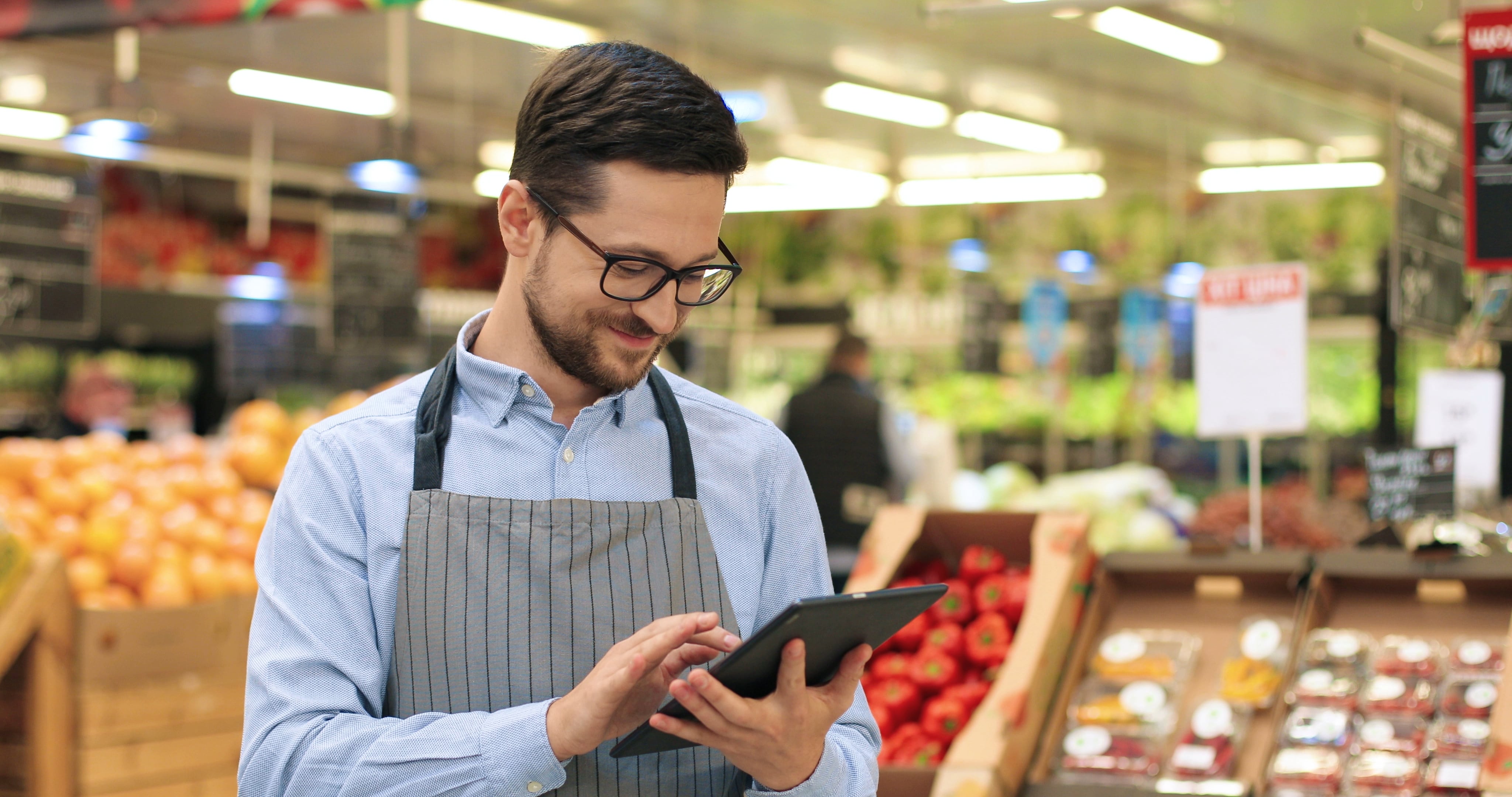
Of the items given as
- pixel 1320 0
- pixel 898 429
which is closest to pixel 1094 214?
pixel 1320 0

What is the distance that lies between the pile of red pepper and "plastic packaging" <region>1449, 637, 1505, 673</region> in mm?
869

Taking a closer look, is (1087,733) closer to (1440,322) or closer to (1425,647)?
(1425,647)

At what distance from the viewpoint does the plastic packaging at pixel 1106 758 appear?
2.65 m

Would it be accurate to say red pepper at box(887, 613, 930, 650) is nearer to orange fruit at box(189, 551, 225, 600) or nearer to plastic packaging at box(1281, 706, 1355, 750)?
plastic packaging at box(1281, 706, 1355, 750)

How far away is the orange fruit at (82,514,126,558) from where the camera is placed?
3842 millimetres

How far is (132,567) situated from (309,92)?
18.1 ft

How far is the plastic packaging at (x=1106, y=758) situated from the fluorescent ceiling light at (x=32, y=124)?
8.72m

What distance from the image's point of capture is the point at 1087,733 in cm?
276

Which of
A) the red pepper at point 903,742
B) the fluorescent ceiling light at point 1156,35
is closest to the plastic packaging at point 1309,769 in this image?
the red pepper at point 903,742

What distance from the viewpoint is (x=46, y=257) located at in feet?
19.5

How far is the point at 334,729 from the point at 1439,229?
150 inches

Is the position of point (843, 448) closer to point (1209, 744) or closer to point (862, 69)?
point (1209, 744)

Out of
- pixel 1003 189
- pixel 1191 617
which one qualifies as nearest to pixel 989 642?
pixel 1191 617

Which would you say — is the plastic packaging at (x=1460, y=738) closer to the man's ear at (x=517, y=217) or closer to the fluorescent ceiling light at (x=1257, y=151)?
the man's ear at (x=517, y=217)
